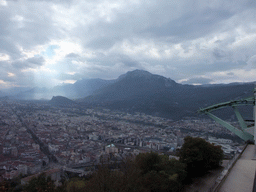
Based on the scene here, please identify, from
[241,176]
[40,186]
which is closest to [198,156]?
[241,176]

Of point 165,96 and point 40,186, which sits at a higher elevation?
point 165,96

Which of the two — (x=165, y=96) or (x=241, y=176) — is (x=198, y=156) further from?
(x=165, y=96)

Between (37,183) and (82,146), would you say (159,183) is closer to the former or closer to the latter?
(37,183)

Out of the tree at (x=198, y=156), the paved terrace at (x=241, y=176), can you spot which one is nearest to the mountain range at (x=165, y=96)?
the tree at (x=198, y=156)

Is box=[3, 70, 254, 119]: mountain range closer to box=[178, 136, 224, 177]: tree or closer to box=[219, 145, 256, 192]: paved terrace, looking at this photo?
box=[178, 136, 224, 177]: tree

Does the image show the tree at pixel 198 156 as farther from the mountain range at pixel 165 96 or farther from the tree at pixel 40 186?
the mountain range at pixel 165 96
